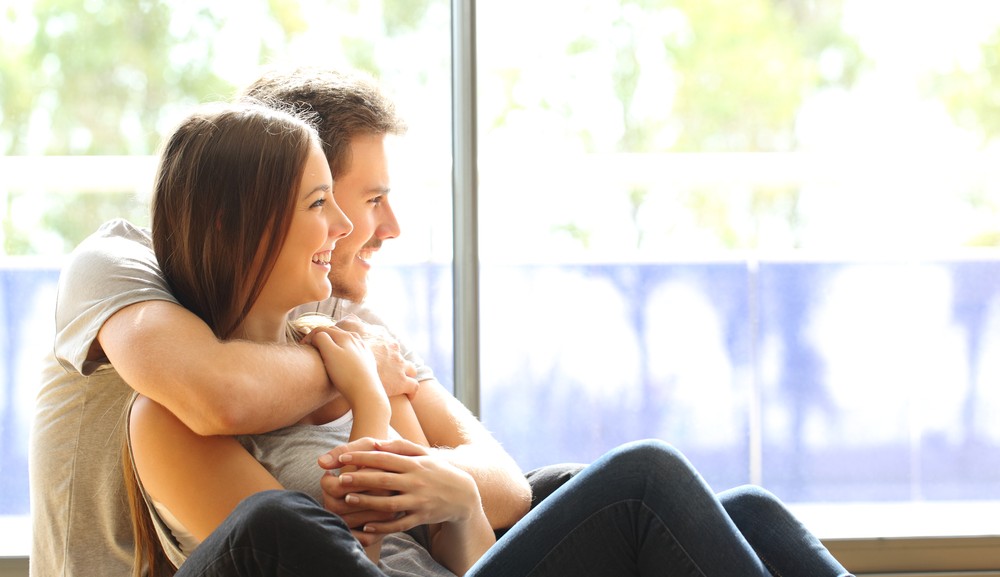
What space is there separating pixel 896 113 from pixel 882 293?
0.50 m

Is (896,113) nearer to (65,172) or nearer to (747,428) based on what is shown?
(747,428)

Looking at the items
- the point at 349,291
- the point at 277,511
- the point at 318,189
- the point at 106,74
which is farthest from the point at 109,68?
the point at 277,511

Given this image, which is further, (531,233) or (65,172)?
(531,233)

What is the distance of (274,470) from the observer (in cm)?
138

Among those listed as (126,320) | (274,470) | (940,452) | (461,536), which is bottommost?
(940,452)

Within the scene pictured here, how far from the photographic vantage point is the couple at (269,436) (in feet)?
4.16

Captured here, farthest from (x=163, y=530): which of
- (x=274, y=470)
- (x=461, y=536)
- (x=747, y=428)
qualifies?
(x=747, y=428)

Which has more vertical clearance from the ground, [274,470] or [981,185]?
[981,185]

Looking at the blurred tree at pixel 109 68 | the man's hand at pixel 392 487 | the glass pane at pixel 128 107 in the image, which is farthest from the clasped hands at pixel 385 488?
the blurred tree at pixel 109 68

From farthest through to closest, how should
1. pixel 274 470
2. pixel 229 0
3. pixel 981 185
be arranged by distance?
pixel 981 185
pixel 229 0
pixel 274 470

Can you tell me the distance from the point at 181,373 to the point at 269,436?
231mm

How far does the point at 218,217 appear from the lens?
138 cm

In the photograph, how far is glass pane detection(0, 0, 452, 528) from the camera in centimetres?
224

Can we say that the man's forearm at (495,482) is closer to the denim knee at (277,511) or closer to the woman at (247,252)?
the woman at (247,252)
